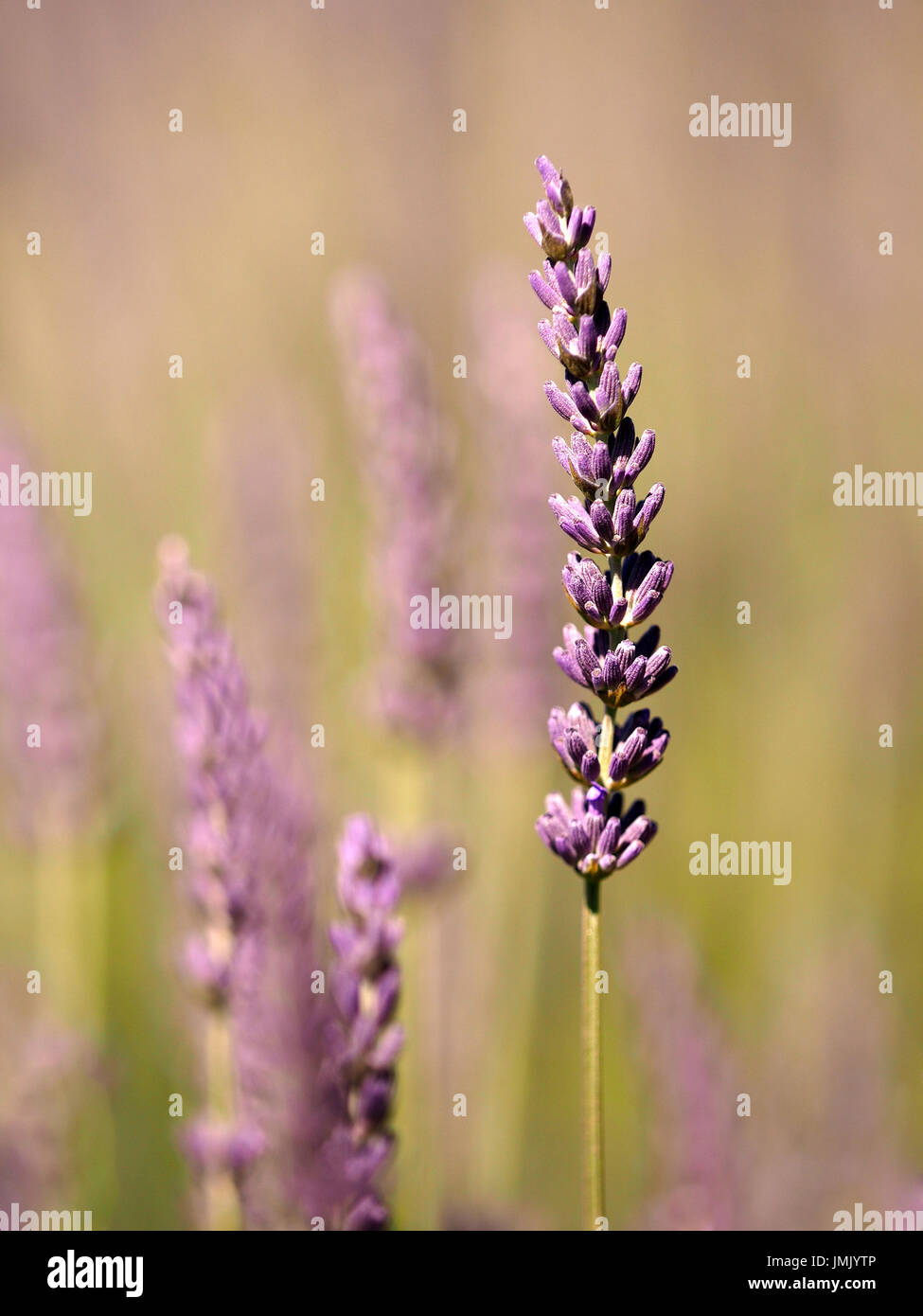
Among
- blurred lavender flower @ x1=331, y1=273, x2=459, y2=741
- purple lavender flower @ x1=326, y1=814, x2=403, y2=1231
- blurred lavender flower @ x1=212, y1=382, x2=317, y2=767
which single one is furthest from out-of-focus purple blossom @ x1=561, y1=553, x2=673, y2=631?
blurred lavender flower @ x1=212, y1=382, x2=317, y2=767

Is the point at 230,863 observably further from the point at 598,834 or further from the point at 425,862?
the point at 425,862

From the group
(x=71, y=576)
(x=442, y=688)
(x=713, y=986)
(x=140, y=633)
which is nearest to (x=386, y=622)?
(x=442, y=688)

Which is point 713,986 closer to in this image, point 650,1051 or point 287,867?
point 650,1051

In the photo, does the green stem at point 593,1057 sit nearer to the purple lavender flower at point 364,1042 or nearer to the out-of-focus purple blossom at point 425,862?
the purple lavender flower at point 364,1042

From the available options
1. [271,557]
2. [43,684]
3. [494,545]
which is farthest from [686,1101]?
[271,557]

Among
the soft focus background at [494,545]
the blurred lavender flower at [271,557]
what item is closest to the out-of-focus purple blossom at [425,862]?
the soft focus background at [494,545]

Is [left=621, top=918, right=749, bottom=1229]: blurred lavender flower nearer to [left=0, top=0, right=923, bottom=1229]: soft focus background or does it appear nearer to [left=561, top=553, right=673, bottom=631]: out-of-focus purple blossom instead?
[left=0, top=0, right=923, bottom=1229]: soft focus background
